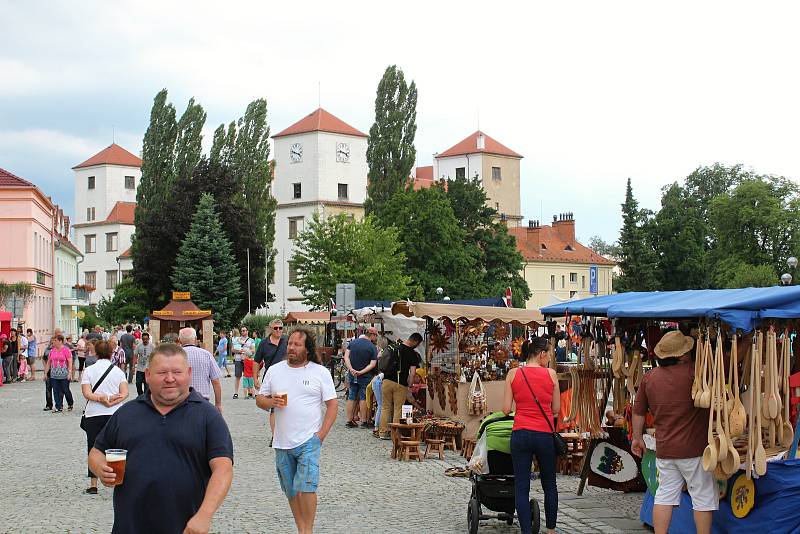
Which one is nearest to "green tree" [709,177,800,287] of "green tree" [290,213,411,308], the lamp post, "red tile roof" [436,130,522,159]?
"green tree" [290,213,411,308]

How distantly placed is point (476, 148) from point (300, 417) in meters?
102

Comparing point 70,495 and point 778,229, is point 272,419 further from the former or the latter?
point 778,229

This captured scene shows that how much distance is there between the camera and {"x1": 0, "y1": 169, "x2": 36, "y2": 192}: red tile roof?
62.8 meters

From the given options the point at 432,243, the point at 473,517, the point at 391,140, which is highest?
the point at 391,140

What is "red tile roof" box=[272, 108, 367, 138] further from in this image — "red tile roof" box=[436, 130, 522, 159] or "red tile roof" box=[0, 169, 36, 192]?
"red tile roof" box=[0, 169, 36, 192]

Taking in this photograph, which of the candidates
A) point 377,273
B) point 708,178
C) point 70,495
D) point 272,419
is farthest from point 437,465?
point 708,178

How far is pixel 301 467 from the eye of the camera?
8.76 meters

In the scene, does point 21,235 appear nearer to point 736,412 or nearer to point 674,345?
point 674,345

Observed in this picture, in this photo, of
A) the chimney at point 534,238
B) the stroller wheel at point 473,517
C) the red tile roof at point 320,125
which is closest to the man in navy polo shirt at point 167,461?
the stroller wheel at point 473,517

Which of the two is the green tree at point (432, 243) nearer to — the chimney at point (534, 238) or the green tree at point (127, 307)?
the green tree at point (127, 307)

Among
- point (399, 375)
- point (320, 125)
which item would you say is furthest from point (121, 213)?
point (399, 375)

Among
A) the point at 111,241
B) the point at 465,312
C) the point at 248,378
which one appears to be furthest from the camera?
the point at 111,241

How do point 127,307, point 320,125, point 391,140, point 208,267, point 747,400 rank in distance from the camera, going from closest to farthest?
point 747,400, point 208,267, point 127,307, point 391,140, point 320,125

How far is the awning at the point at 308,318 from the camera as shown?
46569mm
